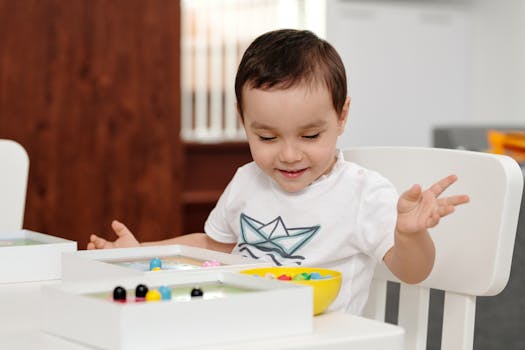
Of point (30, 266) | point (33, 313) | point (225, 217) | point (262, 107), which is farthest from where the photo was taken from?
point (225, 217)

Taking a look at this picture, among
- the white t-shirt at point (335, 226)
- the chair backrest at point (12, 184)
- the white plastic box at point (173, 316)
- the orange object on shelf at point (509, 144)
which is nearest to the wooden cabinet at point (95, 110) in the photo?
the orange object on shelf at point (509, 144)

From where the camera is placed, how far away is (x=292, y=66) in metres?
1.15

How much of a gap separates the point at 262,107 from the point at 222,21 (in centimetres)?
329

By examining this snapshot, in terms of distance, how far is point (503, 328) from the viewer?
251 centimetres

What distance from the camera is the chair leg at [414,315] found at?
1166 mm

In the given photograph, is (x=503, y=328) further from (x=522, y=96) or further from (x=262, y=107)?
(x=522, y=96)

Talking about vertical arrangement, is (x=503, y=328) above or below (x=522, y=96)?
below

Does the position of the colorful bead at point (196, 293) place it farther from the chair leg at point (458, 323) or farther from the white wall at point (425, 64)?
the white wall at point (425, 64)

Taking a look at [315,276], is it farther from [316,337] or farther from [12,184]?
[12,184]

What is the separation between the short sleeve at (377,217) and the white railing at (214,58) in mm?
2921

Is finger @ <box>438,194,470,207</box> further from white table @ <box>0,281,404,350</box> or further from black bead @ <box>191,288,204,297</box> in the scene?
black bead @ <box>191,288,204,297</box>

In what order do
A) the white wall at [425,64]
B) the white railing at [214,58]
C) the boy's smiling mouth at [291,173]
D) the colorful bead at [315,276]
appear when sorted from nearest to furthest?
the colorful bead at [315,276], the boy's smiling mouth at [291,173], the white railing at [214,58], the white wall at [425,64]

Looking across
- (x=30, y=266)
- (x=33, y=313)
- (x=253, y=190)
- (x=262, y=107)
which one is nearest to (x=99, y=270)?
(x=33, y=313)

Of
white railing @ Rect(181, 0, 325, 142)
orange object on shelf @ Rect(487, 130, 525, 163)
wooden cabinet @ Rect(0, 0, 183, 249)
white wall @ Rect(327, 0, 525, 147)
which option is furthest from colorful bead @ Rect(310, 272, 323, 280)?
white wall @ Rect(327, 0, 525, 147)
